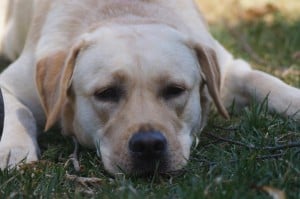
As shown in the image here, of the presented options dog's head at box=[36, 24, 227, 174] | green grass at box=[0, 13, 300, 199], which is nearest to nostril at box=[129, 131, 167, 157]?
dog's head at box=[36, 24, 227, 174]

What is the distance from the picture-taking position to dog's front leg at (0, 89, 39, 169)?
3410 mm

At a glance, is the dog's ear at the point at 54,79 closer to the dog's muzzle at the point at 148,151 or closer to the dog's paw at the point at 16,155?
the dog's paw at the point at 16,155

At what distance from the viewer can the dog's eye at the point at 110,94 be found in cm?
344

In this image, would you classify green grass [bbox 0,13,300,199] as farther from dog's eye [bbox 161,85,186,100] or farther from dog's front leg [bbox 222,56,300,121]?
dog's eye [bbox 161,85,186,100]

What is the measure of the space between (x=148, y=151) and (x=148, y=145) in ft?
0.13

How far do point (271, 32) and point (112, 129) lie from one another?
3.98m

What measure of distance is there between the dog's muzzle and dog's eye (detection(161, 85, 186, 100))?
349 millimetres

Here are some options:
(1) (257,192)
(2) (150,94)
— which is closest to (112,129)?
(2) (150,94)

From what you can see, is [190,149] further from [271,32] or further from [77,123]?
[271,32]

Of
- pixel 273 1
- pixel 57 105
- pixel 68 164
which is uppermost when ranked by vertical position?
pixel 57 105

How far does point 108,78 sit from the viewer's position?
137 inches

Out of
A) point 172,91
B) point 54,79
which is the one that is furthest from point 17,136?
point 172,91

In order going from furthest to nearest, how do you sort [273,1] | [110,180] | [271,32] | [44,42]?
[273,1] < [271,32] < [44,42] < [110,180]

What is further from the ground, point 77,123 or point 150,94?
point 150,94
